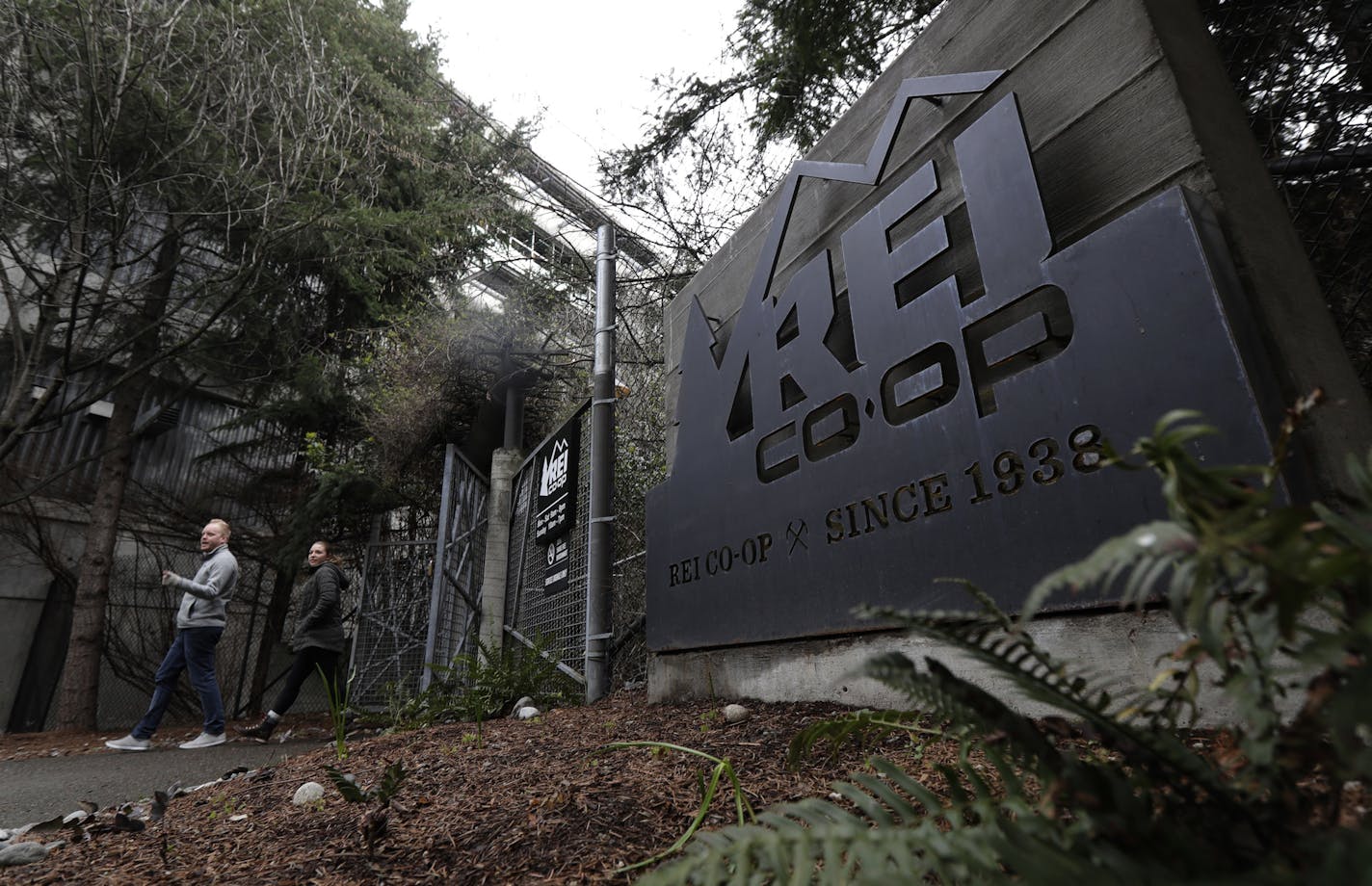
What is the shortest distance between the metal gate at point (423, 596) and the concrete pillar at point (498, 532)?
0.36 metres

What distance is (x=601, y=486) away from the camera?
4719 millimetres

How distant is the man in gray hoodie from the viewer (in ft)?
→ 15.8

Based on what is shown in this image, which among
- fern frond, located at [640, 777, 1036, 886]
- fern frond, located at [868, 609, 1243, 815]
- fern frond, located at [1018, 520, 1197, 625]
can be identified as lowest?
fern frond, located at [640, 777, 1036, 886]

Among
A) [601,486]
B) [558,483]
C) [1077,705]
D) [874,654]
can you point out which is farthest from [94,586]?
[1077,705]

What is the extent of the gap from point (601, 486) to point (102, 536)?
21.0 ft

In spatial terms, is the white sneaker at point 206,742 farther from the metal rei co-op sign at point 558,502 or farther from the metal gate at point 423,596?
the metal rei co-op sign at point 558,502

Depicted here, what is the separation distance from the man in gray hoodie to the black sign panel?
2.37 m

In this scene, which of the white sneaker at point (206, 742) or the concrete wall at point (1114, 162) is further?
the white sneaker at point (206, 742)

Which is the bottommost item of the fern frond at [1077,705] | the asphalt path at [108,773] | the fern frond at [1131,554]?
the asphalt path at [108,773]

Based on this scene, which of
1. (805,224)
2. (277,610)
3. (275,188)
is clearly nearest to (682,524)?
(805,224)

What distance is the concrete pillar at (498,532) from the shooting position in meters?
6.89

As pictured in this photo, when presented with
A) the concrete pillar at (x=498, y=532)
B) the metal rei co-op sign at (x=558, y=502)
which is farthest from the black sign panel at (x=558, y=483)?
the concrete pillar at (x=498, y=532)

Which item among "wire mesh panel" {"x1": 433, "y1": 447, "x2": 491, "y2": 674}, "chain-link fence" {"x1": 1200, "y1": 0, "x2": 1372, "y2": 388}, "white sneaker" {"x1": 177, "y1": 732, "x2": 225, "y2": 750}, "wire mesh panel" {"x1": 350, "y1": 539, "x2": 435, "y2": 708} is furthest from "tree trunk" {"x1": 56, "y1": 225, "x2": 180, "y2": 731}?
"chain-link fence" {"x1": 1200, "y1": 0, "x2": 1372, "y2": 388}

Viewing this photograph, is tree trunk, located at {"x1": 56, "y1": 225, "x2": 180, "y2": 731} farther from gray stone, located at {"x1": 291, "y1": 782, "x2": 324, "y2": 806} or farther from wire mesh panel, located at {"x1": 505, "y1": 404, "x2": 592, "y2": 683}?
gray stone, located at {"x1": 291, "y1": 782, "x2": 324, "y2": 806}
